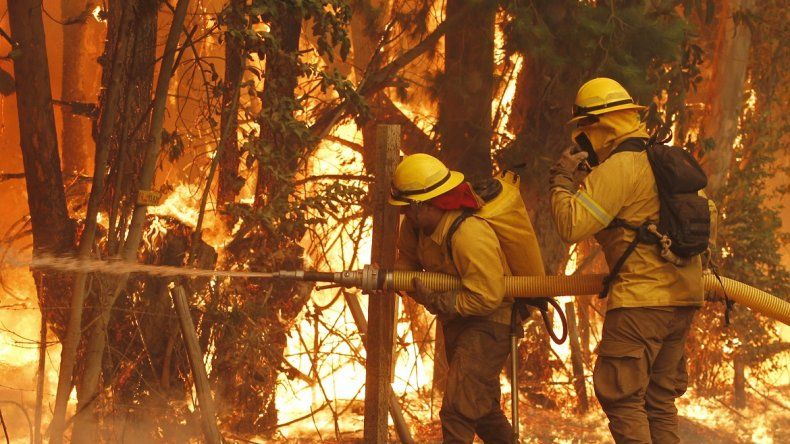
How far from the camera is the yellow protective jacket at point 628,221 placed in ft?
14.4

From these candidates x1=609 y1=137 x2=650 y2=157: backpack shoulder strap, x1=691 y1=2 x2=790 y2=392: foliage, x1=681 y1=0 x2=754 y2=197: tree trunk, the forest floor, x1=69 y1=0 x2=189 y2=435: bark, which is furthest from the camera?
x1=681 y1=0 x2=754 y2=197: tree trunk

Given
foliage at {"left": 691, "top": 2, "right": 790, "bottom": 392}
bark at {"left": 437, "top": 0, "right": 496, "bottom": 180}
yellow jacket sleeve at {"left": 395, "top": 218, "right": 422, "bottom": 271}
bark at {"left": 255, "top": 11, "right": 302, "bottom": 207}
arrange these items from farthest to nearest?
foliage at {"left": 691, "top": 2, "right": 790, "bottom": 392}, bark at {"left": 437, "top": 0, "right": 496, "bottom": 180}, bark at {"left": 255, "top": 11, "right": 302, "bottom": 207}, yellow jacket sleeve at {"left": 395, "top": 218, "right": 422, "bottom": 271}

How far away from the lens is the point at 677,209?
440 centimetres

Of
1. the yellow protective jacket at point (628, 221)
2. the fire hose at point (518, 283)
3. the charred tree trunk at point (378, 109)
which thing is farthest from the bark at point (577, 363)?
the yellow protective jacket at point (628, 221)

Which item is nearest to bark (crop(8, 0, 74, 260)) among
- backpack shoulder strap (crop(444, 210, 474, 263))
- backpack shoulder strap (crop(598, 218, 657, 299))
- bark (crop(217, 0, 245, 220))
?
bark (crop(217, 0, 245, 220))

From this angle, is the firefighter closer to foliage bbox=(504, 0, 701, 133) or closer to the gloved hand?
the gloved hand

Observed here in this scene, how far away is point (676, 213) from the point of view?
4406 millimetres

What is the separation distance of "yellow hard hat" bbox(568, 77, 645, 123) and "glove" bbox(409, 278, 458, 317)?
3.67 feet

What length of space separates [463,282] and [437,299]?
0.17m

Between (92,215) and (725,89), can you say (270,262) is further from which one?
(725,89)

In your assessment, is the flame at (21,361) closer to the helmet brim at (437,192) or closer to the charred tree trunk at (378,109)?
the helmet brim at (437,192)

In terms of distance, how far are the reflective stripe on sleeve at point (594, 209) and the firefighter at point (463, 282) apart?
54 cm

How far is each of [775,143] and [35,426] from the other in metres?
8.78

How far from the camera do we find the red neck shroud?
4.73m
